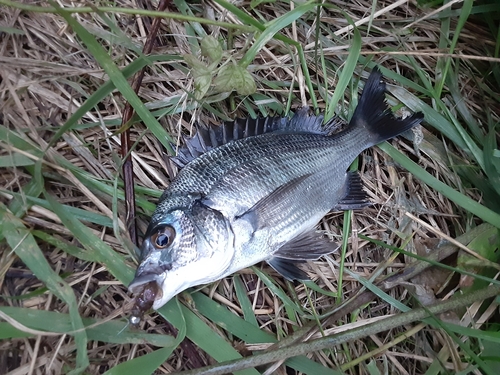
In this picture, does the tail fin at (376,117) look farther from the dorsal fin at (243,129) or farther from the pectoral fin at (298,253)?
the pectoral fin at (298,253)

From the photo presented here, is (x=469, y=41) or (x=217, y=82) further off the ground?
(x=217, y=82)

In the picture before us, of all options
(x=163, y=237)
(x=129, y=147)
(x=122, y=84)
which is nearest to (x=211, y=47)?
(x=122, y=84)

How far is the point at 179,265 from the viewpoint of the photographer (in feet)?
5.34

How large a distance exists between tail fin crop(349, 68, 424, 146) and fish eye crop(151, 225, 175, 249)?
1.23 metres

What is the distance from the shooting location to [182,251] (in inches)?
64.7

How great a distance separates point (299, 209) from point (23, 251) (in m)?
1.36

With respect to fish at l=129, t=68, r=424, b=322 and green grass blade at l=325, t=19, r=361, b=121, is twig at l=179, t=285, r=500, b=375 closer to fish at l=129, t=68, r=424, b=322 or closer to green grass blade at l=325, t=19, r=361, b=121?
fish at l=129, t=68, r=424, b=322

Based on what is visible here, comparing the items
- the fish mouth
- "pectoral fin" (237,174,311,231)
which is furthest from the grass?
"pectoral fin" (237,174,311,231)

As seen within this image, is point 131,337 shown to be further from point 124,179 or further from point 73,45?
point 73,45

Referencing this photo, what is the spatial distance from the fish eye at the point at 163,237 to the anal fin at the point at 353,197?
3.20 ft

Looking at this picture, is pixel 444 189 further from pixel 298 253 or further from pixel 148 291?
pixel 148 291

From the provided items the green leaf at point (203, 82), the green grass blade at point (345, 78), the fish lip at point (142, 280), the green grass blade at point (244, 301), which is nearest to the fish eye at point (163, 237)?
the fish lip at point (142, 280)

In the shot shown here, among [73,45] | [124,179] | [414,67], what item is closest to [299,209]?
[124,179]

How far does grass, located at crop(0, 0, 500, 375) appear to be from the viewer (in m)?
1.81
